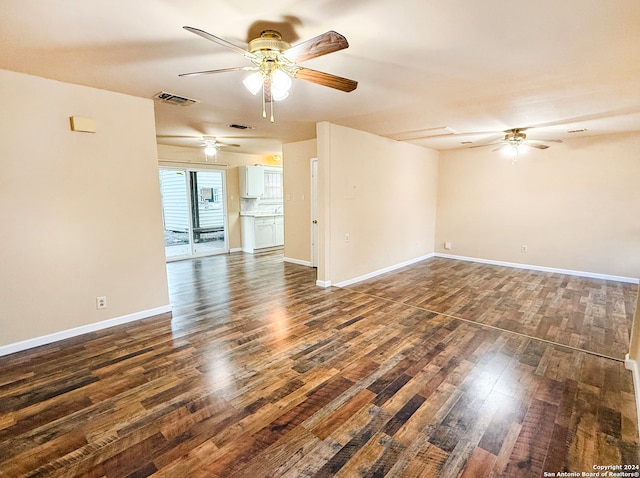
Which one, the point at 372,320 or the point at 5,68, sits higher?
the point at 5,68

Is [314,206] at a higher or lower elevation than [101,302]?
higher

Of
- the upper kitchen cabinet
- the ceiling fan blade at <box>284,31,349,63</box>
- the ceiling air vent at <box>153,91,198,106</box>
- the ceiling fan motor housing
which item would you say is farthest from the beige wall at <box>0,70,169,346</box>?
the upper kitchen cabinet

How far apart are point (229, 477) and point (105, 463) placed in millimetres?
690

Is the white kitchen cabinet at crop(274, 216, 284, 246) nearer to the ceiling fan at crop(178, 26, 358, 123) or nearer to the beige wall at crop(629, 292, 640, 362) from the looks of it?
the ceiling fan at crop(178, 26, 358, 123)

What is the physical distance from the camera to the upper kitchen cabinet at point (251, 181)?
7469mm

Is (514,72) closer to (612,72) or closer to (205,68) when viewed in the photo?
(612,72)

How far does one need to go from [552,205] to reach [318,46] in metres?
5.76

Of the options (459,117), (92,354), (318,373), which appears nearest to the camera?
(318,373)

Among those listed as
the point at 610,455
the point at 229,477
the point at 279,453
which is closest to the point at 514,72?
the point at 610,455

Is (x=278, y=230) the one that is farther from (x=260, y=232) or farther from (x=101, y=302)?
(x=101, y=302)

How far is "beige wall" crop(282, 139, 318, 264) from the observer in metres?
6.05

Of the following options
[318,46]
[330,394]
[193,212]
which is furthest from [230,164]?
[330,394]

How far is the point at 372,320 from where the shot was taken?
3533 mm

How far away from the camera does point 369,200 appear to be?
17.3 ft
